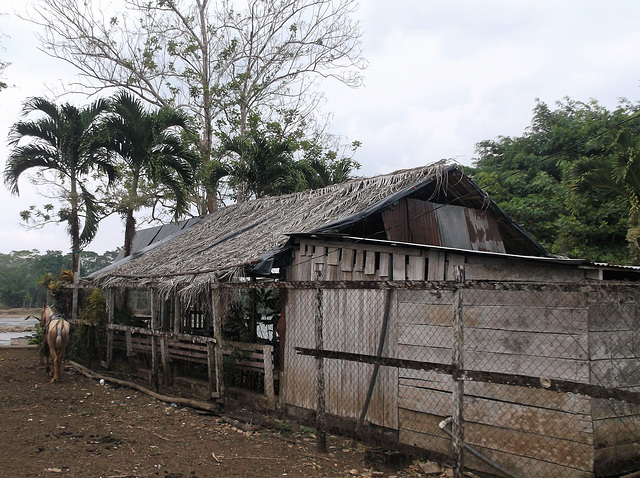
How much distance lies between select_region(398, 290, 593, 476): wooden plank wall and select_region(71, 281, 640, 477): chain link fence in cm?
1

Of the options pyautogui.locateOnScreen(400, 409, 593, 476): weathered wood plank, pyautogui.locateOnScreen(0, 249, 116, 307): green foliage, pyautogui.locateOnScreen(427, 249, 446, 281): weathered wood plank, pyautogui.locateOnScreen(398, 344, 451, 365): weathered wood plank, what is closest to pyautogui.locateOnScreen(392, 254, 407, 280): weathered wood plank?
pyautogui.locateOnScreen(427, 249, 446, 281): weathered wood plank

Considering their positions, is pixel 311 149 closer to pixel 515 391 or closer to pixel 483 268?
pixel 483 268

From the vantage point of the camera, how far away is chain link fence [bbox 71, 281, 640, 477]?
467cm

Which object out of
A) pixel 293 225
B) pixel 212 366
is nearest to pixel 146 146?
pixel 293 225

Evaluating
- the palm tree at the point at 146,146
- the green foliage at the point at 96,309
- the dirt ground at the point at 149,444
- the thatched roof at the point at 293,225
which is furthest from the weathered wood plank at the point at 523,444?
the palm tree at the point at 146,146

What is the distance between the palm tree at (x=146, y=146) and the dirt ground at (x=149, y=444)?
8749 millimetres

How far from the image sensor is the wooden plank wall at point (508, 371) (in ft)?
15.6

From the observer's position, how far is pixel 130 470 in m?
5.55

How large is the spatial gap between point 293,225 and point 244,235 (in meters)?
1.82

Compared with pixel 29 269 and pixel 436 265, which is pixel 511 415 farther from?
pixel 29 269

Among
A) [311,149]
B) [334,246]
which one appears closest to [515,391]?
[334,246]

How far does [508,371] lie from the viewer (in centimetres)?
527

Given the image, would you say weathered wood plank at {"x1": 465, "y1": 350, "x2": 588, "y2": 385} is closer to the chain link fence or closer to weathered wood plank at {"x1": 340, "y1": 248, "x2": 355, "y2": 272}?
the chain link fence

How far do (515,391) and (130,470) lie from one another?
3993 millimetres
